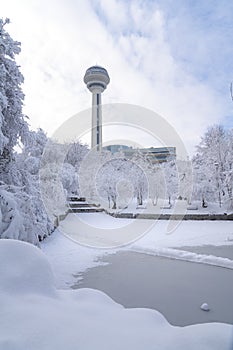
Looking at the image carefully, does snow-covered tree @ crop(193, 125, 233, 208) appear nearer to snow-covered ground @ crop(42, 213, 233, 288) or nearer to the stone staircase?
snow-covered ground @ crop(42, 213, 233, 288)

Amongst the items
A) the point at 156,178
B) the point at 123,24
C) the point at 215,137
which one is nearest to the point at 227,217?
the point at 215,137

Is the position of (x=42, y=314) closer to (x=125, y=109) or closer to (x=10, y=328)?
(x=10, y=328)

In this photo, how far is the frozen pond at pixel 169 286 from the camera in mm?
4242

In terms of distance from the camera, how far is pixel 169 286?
5.51 meters

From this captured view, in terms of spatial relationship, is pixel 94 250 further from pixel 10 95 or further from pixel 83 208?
pixel 83 208

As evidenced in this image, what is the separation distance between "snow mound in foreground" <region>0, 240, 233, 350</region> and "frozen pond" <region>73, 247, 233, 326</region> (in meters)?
1.66

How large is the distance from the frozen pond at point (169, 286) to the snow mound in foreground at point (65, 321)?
1665 mm

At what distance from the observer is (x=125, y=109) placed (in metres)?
14.6

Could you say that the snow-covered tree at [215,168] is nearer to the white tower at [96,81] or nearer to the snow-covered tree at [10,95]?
the snow-covered tree at [10,95]

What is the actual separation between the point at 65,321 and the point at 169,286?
3.76 meters

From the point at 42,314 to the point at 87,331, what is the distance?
1.53 ft

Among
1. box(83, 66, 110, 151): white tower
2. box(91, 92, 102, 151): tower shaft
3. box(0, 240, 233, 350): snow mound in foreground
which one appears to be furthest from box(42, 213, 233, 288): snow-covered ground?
box(83, 66, 110, 151): white tower

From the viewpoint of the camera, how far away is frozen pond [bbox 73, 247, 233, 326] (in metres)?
4.24

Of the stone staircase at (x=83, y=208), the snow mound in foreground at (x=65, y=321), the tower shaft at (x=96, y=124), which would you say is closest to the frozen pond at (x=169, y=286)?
the snow mound in foreground at (x=65, y=321)
